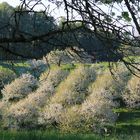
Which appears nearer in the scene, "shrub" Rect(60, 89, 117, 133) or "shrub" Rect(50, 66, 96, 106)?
"shrub" Rect(60, 89, 117, 133)

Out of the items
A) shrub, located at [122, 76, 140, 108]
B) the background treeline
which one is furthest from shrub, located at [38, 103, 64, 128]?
the background treeline

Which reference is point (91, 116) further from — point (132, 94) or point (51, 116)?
point (132, 94)

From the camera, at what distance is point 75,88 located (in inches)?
2965

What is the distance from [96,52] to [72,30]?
401 millimetres

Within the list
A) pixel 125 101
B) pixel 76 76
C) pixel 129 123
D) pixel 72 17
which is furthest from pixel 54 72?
pixel 72 17

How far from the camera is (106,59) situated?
512cm

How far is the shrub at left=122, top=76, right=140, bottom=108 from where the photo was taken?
233ft

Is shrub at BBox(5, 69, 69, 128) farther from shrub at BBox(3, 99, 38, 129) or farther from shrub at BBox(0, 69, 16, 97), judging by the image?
shrub at BBox(0, 69, 16, 97)

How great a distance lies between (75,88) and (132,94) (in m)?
9.59

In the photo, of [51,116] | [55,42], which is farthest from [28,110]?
[55,42]

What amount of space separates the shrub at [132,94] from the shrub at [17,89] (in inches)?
640

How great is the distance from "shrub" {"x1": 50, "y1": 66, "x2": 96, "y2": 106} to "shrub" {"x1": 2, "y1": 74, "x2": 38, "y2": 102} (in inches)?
220

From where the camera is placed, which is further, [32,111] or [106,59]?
[32,111]

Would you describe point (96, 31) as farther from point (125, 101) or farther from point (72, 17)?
point (125, 101)
